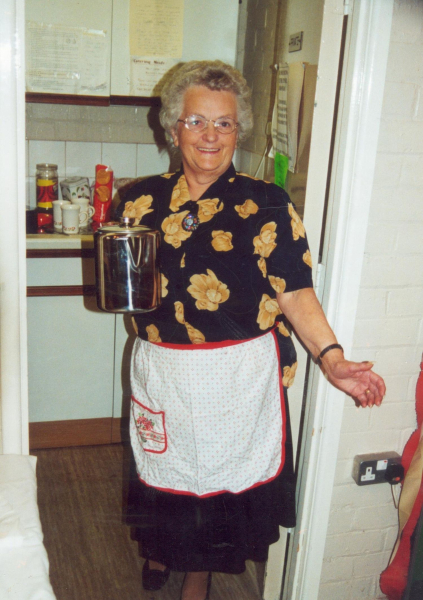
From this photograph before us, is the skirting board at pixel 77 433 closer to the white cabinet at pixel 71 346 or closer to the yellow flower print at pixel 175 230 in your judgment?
the white cabinet at pixel 71 346

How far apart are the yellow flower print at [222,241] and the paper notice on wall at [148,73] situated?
3.90 ft

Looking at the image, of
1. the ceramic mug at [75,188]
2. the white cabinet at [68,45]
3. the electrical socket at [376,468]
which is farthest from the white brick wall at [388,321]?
the ceramic mug at [75,188]

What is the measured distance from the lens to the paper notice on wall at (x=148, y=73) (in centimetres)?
218

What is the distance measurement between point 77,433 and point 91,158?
45.4 inches

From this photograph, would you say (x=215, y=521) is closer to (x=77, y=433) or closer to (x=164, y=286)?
(x=164, y=286)

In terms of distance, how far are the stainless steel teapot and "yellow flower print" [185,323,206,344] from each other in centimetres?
20

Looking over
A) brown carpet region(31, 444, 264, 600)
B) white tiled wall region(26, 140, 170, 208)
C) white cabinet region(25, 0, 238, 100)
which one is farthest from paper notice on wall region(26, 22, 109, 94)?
brown carpet region(31, 444, 264, 600)

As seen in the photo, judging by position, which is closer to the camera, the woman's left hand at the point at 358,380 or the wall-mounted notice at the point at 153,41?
the woman's left hand at the point at 358,380

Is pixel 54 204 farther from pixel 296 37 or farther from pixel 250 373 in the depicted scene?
pixel 250 373

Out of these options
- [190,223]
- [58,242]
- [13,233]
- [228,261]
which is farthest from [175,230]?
[58,242]

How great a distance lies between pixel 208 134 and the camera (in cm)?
124

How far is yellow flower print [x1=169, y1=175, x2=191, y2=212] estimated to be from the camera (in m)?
1.30

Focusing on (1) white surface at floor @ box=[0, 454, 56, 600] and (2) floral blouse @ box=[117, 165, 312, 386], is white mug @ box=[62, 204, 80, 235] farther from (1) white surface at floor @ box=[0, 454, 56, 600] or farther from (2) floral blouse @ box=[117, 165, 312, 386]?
(1) white surface at floor @ box=[0, 454, 56, 600]

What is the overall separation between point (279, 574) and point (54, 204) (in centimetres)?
151
